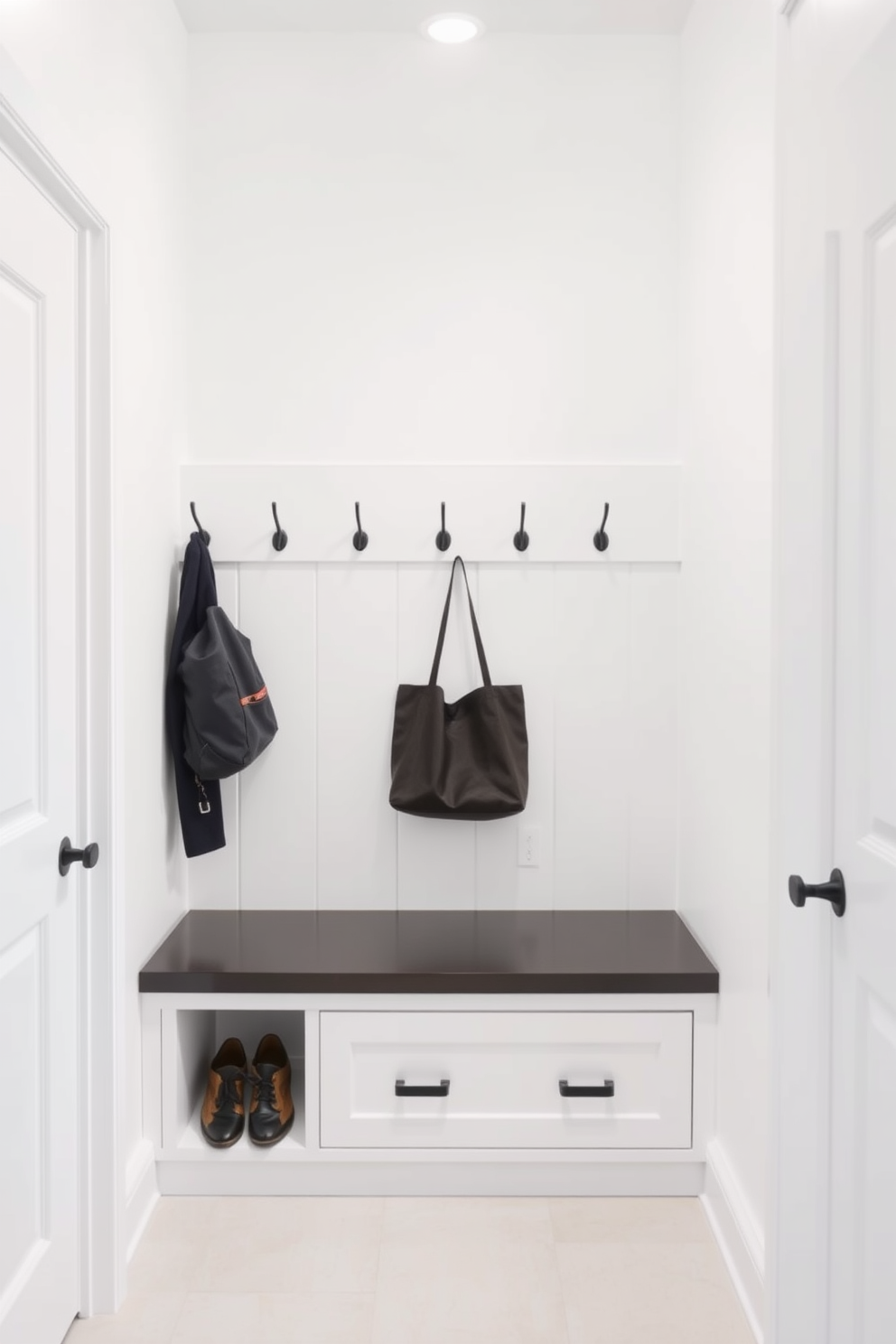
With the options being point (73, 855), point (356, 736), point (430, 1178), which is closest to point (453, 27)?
point (356, 736)

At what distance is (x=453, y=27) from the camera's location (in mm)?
2305

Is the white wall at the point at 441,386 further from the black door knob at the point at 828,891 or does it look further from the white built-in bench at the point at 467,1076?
the black door knob at the point at 828,891

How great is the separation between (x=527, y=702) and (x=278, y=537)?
0.71 metres

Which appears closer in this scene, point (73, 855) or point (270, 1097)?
point (73, 855)

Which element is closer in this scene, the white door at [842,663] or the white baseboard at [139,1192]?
the white door at [842,663]

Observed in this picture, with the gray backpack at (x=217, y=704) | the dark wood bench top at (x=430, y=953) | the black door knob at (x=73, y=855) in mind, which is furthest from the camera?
the gray backpack at (x=217, y=704)

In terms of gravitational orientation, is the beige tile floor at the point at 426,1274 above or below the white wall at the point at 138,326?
below

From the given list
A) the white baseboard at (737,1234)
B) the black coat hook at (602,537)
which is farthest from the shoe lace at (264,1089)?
the black coat hook at (602,537)

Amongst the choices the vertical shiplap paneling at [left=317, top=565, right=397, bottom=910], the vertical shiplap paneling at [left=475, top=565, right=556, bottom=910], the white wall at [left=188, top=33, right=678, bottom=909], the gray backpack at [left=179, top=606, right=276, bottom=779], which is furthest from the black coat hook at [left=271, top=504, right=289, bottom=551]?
the vertical shiplap paneling at [left=475, top=565, right=556, bottom=910]

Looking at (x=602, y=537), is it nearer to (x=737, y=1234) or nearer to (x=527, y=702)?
(x=527, y=702)

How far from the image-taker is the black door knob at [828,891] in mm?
1248

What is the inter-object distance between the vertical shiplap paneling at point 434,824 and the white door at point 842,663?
1.07 metres

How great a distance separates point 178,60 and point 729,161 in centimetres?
129

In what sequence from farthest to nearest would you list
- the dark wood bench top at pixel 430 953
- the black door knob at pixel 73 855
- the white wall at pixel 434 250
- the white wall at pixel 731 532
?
1. the white wall at pixel 434 250
2. the dark wood bench top at pixel 430 953
3. the white wall at pixel 731 532
4. the black door knob at pixel 73 855
